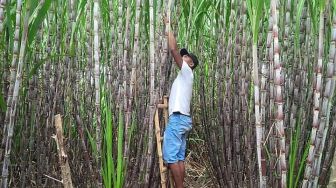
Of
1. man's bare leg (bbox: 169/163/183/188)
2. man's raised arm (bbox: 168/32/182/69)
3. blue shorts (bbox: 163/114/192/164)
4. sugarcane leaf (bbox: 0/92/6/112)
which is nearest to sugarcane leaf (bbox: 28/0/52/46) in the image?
sugarcane leaf (bbox: 0/92/6/112)

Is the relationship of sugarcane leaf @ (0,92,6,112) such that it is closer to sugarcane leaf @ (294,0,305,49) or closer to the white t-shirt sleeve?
the white t-shirt sleeve

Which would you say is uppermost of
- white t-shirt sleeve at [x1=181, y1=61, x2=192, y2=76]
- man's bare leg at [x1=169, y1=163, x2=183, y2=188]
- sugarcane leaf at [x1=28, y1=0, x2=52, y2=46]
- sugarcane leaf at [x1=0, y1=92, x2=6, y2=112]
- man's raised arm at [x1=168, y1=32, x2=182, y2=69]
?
sugarcane leaf at [x1=28, y1=0, x2=52, y2=46]

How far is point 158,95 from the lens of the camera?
225 centimetres

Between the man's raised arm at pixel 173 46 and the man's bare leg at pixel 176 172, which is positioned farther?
the man's bare leg at pixel 176 172

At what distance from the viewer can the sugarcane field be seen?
1827 millimetres

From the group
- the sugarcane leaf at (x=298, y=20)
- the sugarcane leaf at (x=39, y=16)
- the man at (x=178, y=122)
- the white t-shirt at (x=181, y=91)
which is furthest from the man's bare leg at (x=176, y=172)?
the sugarcane leaf at (x=39, y=16)

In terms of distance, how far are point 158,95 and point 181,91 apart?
0.93 feet

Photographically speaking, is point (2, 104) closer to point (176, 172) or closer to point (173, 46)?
point (173, 46)

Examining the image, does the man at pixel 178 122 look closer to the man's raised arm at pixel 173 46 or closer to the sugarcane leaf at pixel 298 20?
the man's raised arm at pixel 173 46

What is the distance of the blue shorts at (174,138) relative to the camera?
247 centimetres

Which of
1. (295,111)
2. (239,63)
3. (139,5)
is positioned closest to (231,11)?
(239,63)

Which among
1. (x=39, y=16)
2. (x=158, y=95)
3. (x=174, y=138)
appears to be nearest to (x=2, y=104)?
(x=39, y=16)

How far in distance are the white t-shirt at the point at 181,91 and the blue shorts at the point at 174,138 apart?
0.05 meters

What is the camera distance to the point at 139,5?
2.11 meters
